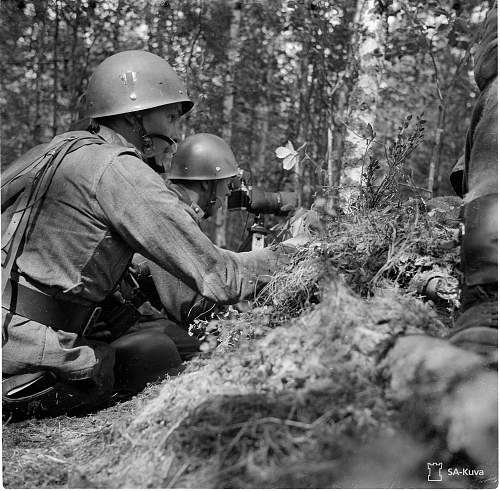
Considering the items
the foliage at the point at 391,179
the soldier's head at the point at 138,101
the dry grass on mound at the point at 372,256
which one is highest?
the soldier's head at the point at 138,101

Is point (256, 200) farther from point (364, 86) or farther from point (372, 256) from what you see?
point (372, 256)

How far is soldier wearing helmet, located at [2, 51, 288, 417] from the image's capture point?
3.26m

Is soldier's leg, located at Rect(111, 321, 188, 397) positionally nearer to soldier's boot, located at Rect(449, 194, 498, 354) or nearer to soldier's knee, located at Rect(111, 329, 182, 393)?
soldier's knee, located at Rect(111, 329, 182, 393)

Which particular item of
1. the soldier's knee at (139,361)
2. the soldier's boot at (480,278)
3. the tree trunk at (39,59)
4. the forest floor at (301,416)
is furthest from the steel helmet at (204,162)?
the tree trunk at (39,59)

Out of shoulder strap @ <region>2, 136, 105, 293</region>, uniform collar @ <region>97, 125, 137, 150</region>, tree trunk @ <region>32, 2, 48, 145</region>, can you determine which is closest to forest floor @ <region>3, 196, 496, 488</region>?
shoulder strap @ <region>2, 136, 105, 293</region>

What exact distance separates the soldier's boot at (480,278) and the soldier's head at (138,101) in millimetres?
2190

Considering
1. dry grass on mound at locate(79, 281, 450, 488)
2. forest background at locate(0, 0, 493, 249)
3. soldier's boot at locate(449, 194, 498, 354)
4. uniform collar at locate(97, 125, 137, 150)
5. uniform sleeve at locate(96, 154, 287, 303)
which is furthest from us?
forest background at locate(0, 0, 493, 249)

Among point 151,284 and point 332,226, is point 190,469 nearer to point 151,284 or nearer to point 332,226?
point 332,226

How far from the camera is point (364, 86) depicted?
638 centimetres

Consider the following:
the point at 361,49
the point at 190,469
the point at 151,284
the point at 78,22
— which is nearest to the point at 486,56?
the point at 190,469

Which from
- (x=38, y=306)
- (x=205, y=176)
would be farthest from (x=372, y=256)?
(x=205, y=176)

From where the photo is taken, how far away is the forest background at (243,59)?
878 cm

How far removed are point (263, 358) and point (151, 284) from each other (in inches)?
108

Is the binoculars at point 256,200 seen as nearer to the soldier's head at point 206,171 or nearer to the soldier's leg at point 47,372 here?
the soldier's head at point 206,171
